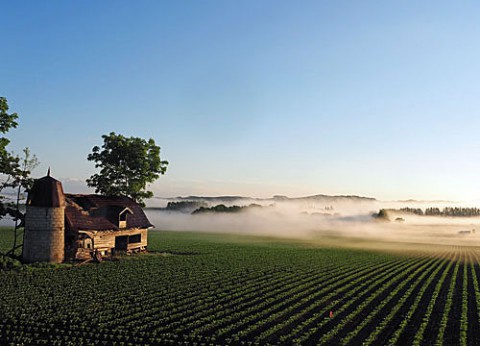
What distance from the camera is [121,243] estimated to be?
53938 millimetres

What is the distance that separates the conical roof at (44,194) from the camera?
4281 cm

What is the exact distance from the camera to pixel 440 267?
5319 cm

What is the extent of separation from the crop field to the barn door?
7.39m

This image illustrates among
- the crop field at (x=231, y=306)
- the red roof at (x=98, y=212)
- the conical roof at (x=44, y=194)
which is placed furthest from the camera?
the red roof at (x=98, y=212)

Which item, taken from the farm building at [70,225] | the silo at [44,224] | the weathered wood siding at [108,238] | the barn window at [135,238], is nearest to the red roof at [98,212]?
the farm building at [70,225]

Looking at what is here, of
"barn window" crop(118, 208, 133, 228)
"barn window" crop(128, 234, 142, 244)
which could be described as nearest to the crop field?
"barn window" crop(118, 208, 133, 228)

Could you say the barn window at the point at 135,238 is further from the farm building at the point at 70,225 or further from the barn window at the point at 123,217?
the barn window at the point at 123,217

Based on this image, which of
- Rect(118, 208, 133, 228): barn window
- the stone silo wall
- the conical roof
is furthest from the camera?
Rect(118, 208, 133, 228): barn window

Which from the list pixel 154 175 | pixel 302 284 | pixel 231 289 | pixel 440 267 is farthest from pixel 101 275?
pixel 440 267

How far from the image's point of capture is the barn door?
176 ft

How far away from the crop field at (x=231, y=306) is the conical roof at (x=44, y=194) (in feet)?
Result: 20.4

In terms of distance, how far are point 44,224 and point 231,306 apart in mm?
23285

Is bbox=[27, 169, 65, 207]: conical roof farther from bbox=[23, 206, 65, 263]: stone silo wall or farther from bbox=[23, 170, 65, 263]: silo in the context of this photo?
bbox=[23, 206, 65, 263]: stone silo wall

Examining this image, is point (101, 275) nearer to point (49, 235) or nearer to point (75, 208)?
point (49, 235)
